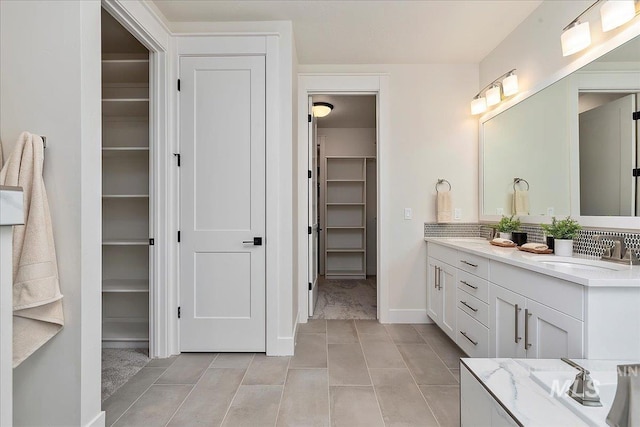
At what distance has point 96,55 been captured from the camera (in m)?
1.57

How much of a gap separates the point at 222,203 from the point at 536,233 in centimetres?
249

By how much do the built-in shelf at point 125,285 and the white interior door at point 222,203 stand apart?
0.38 m

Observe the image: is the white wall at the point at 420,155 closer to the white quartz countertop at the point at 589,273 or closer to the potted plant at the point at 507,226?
the potted plant at the point at 507,226

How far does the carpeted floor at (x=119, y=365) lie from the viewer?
6.63 feet

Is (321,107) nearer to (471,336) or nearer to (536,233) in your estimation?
(536,233)

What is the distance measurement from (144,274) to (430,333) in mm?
2740

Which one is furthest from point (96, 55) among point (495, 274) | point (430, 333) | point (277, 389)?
point (430, 333)

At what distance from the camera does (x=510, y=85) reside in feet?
8.42

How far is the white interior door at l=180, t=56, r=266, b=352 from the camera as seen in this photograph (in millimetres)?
2453

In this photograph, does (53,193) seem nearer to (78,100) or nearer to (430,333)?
(78,100)

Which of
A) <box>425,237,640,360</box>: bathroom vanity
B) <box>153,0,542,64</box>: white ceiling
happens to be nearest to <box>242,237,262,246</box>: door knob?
<box>425,237,640,360</box>: bathroom vanity

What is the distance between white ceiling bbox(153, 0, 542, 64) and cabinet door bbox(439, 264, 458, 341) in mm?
2028

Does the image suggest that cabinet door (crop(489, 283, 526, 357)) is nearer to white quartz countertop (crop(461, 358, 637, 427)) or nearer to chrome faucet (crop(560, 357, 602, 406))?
white quartz countertop (crop(461, 358, 637, 427))

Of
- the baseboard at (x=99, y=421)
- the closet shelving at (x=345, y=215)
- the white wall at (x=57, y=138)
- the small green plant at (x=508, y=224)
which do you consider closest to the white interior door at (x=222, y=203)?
the baseboard at (x=99, y=421)
